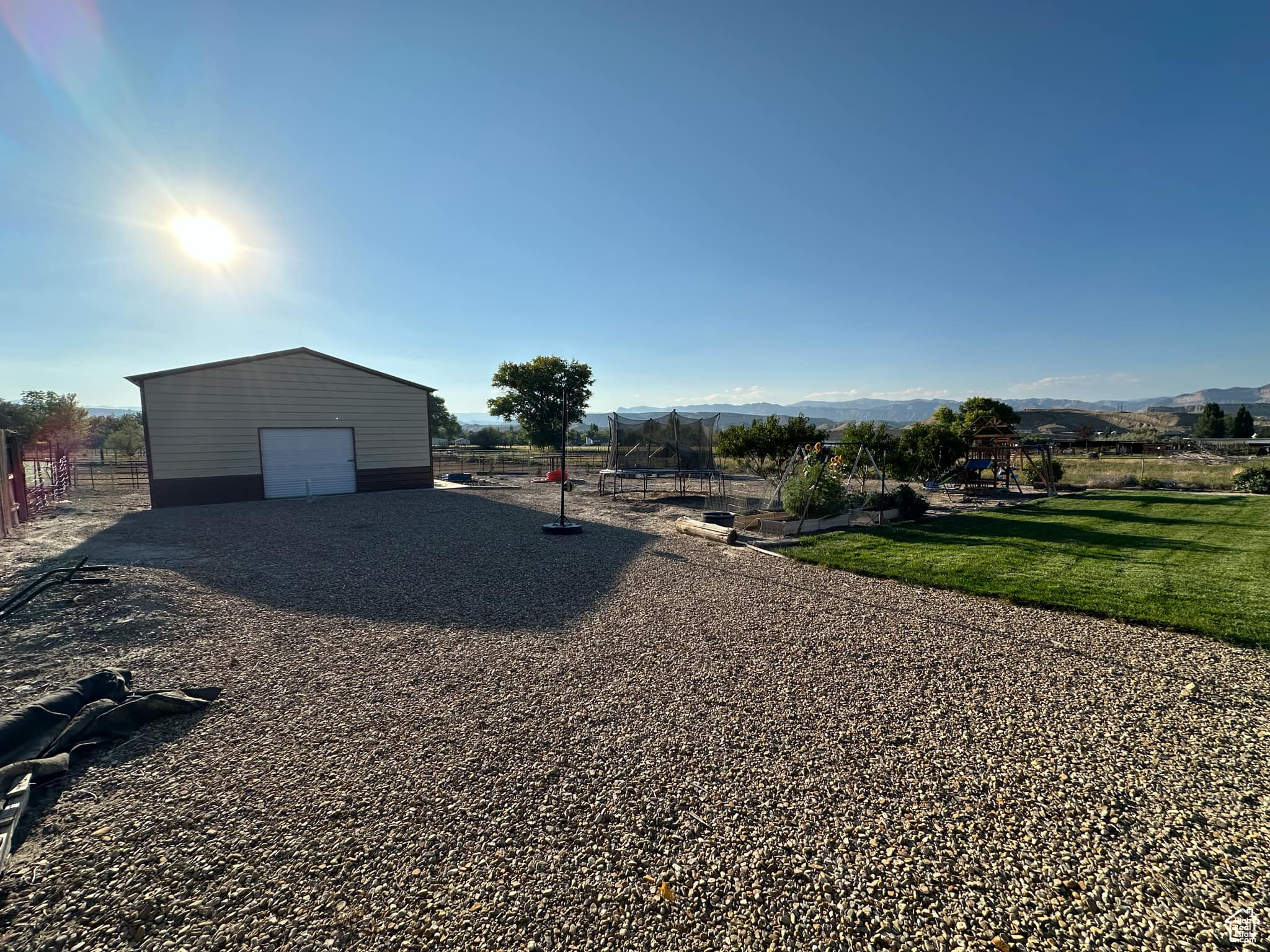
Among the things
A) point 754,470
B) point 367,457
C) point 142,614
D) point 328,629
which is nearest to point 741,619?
point 328,629

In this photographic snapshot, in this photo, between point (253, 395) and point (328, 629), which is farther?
point (253, 395)

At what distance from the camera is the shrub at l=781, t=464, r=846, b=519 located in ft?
36.4

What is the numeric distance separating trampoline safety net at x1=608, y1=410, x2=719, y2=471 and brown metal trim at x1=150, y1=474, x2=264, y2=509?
1058cm

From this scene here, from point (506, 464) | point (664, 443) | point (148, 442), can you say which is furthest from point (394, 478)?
point (506, 464)

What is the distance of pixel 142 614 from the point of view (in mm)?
5789

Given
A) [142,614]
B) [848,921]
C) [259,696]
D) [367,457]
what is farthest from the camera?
[367,457]

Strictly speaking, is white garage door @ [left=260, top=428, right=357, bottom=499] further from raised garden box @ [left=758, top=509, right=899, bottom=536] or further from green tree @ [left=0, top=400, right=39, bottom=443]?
green tree @ [left=0, top=400, right=39, bottom=443]

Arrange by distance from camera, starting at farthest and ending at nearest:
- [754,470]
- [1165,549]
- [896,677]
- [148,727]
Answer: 1. [754,470]
2. [1165,549]
3. [896,677]
4. [148,727]

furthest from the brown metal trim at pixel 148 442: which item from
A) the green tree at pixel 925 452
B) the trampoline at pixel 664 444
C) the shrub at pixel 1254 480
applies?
the shrub at pixel 1254 480

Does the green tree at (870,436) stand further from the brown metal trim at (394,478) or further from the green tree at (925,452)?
the brown metal trim at (394,478)

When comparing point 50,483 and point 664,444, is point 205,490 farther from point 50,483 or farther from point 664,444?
point 664,444

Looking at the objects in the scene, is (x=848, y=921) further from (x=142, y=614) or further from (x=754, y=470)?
(x=754, y=470)

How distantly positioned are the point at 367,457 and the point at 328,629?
1317 cm

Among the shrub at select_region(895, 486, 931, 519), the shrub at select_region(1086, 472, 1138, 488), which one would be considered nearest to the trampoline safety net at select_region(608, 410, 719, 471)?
the shrub at select_region(895, 486, 931, 519)
